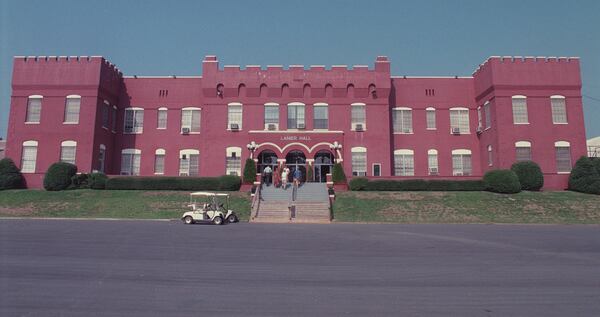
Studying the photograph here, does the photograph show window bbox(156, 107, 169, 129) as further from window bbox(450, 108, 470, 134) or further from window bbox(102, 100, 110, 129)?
window bbox(450, 108, 470, 134)

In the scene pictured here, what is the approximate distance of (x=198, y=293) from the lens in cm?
708

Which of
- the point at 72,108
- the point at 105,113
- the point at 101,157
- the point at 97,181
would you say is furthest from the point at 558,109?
the point at 72,108

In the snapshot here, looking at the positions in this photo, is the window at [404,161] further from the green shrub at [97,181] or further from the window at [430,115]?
the green shrub at [97,181]

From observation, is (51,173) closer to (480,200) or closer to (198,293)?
(198,293)

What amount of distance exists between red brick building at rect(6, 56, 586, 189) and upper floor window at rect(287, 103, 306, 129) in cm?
9

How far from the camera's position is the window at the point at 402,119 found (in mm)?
36469

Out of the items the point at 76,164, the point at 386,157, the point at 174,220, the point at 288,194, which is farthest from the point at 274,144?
the point at 76,164

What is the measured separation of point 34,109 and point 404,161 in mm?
31492

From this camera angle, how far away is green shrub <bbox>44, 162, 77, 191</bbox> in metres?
29.0

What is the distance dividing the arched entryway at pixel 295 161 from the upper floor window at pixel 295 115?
2.39 metres

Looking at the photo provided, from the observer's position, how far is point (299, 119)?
35125 mm

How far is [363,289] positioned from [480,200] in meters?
21.6

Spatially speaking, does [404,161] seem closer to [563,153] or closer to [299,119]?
[299,119]

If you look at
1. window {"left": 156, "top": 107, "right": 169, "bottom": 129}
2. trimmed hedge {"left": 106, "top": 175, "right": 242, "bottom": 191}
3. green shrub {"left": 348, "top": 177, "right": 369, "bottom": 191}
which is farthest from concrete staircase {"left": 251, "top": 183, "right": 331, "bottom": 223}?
window {"left": 156, "top": 107, "right": 169, "bottom": 129}
